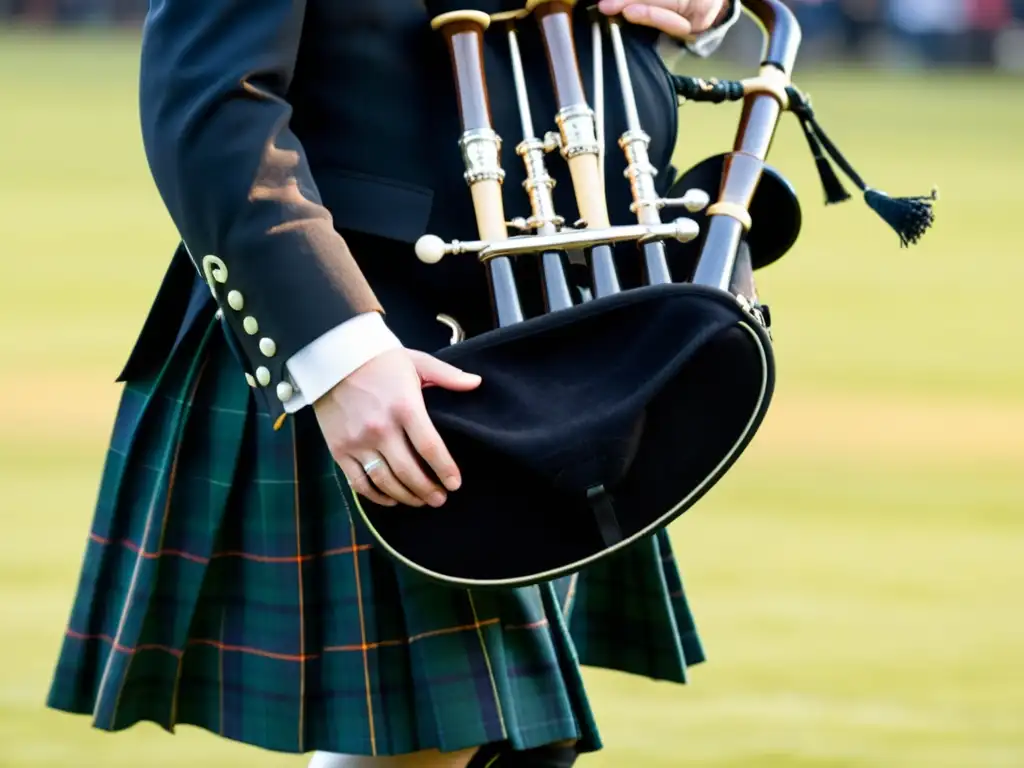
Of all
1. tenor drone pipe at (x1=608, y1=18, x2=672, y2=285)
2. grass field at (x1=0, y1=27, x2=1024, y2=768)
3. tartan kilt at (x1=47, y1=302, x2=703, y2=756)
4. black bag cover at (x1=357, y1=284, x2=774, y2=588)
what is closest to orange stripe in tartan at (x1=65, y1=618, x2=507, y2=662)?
tartan kilt at (x1=47, y1=302, x2=703, y2=756)

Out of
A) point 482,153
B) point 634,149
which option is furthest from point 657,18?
point 482,153

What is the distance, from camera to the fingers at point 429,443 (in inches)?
73.0

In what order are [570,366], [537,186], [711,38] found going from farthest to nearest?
[711,38], [537,186], [570,366]

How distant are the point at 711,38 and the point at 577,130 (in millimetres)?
384

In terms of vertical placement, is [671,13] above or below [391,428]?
above

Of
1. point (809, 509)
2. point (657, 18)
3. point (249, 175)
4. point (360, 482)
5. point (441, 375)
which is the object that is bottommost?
point (809, 509)

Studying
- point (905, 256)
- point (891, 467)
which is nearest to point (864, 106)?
point (905, 256)

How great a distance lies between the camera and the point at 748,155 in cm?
225

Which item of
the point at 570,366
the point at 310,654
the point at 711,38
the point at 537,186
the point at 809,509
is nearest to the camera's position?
the point at 570,366

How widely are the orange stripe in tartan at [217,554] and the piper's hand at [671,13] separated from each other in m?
0.64

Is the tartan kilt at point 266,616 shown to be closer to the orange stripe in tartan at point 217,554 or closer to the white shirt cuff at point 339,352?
the orange stripe in tartan at point 217,554

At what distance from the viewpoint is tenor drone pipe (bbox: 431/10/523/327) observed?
2.03 m

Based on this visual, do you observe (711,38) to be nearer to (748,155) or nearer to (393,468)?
(748,155)

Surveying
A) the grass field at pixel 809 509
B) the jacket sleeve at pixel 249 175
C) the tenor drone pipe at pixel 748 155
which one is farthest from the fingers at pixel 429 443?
the grass field at pixel 809 509
